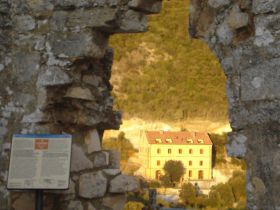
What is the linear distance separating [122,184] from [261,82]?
6.01ft

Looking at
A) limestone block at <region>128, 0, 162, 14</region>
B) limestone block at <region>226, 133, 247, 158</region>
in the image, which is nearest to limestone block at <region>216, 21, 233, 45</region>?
limestone block at <region>226, 133, 247, 158</region>

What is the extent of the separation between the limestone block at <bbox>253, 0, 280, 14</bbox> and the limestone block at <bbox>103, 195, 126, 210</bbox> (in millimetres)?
2169

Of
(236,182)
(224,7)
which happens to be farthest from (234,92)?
(236,182)

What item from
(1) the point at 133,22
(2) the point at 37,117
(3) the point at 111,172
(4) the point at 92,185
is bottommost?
(4) the point at 92,185

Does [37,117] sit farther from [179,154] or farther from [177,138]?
[177,138]

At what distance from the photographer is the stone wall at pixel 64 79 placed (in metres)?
3.55

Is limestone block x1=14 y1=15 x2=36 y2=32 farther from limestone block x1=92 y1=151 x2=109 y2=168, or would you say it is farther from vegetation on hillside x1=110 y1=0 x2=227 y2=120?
vegetation on hillside x1=110 y1=0 x2=227 y2=120

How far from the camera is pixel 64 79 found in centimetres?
359

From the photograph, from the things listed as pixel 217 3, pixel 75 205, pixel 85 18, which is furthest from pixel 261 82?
pixel 75 205

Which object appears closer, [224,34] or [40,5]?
[224,34]

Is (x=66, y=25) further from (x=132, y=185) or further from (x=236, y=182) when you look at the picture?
(x=236, y=182)

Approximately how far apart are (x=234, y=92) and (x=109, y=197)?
1732 mm

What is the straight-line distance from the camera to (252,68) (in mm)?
2652

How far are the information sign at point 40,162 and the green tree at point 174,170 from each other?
13.5m
